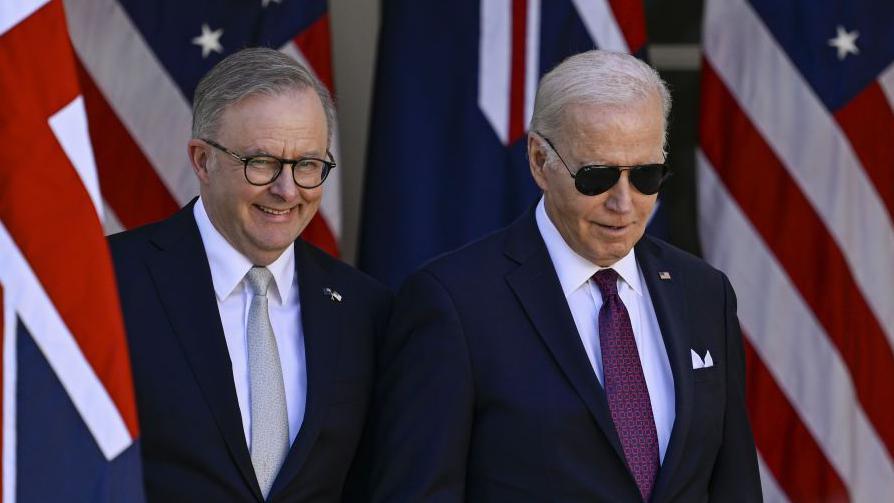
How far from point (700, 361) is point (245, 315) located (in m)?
0.98

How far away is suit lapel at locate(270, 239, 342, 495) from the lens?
120 inches

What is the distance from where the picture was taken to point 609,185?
9.91 feet

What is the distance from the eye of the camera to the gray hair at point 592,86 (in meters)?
3.04

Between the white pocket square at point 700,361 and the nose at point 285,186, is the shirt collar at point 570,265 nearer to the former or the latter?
the white pocket square at point 700,361

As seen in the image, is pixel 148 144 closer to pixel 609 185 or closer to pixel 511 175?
pixel 511 175

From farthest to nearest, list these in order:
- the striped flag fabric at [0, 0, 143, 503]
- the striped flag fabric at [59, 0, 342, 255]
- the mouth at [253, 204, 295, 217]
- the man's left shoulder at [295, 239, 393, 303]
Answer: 1. the striped flag fabric at [59, 0, 342, 255]
2. the man's left shoulder at [295, 239, 393, 303]
3. the mouth at [253, 204, 295, 217]
4. the striped flag fabric at [0, 0, 143, 503]

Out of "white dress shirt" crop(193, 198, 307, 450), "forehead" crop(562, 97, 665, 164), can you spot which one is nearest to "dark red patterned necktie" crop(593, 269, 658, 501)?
"forehead" crop(562, 97, 665, 164)

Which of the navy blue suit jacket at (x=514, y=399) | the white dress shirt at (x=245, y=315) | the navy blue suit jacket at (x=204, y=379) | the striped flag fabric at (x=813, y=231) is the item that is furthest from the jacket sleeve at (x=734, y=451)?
the striped flag fabric at (x=813, y=231)

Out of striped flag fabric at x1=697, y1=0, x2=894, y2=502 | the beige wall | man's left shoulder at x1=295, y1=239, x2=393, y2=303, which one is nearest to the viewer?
man's left shoulder at x1=295, y1=239, x2=393, y2=303

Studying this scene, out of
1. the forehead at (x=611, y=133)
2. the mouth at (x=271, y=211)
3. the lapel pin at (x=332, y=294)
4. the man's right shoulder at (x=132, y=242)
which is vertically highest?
the man's right shoulder at (x=132, y=242)

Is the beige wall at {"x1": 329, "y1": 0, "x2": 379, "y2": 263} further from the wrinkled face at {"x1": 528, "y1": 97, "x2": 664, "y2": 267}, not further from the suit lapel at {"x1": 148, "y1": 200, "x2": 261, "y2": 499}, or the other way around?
the wrinkled face at {"x1": 528, "y1": 97, "x2": 664, "y2": 267}

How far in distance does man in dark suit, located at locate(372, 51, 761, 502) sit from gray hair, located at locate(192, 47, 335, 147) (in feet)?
1.61

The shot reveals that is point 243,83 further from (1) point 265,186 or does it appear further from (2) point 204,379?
(2) point 204,379

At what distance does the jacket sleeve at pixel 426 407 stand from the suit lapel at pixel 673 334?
0.42m
